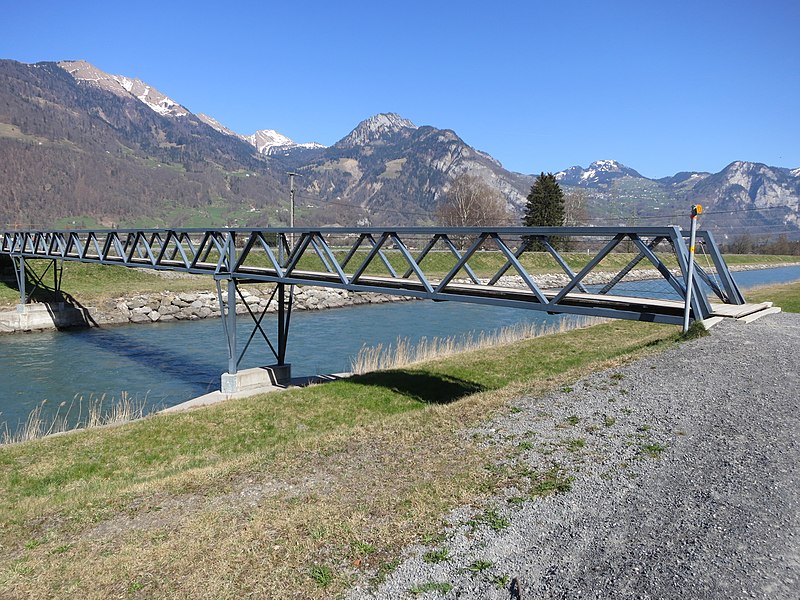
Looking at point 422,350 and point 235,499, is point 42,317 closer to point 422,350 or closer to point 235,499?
point 422,350

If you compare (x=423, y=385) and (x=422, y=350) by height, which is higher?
(x=423, y=385)

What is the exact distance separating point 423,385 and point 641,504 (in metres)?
10.6

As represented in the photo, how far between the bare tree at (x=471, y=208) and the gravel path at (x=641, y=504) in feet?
218

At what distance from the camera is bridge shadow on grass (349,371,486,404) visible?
15.1m

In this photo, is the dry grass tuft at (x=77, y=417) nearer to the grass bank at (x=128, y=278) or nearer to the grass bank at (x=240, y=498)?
the grass bank at (x=240, y=498)

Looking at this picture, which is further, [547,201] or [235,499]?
[547,201]

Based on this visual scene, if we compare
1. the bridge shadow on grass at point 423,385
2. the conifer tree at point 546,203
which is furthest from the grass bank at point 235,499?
the conifer tree at point 546,203

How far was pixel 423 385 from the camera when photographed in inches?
642

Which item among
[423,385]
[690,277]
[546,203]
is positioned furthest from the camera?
[546,203]

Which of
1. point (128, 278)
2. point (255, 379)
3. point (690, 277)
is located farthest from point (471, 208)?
point (690, 277)

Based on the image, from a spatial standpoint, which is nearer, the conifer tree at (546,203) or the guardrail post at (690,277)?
the guardrail post at (690,277)

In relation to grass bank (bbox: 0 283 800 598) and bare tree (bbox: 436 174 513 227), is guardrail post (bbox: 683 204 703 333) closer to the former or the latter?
grass bank (bbox: 0 283 800 598)

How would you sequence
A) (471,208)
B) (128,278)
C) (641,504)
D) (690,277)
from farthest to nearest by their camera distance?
(471,208)
(128,278)
(690,277)
(641,504)

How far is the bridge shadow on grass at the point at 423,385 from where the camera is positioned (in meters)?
15.1
